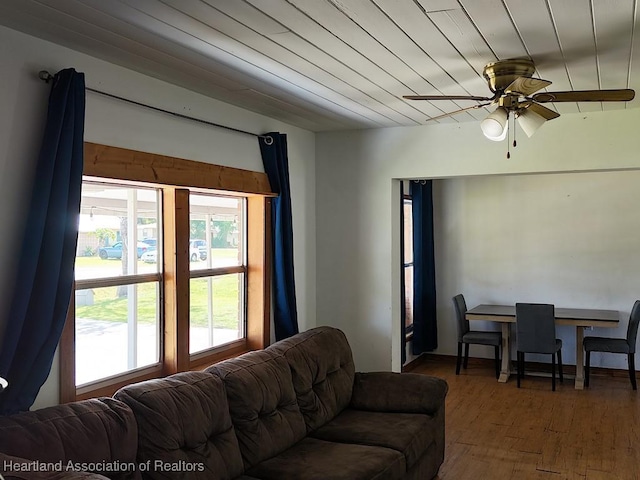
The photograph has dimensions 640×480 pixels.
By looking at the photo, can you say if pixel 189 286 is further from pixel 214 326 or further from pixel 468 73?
pixel 468 73

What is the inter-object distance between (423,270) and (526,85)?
4.16 metres

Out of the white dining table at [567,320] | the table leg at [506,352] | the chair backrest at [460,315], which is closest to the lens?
the white dining table at [567,320]

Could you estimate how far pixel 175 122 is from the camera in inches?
144

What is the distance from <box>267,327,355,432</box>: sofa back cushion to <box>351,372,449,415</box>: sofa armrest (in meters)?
0.09

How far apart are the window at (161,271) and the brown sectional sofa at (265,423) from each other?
59cm

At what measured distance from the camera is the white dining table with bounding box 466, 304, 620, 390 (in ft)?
19.6

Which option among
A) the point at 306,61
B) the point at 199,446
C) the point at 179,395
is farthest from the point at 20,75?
the point at 199,446

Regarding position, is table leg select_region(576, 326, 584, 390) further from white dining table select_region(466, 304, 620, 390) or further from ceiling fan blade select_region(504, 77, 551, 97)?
ceiling fan blade select_region(504, 77, 551, 97)

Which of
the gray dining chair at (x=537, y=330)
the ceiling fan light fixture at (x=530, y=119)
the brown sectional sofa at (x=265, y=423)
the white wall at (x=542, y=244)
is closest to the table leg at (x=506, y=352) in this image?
the gray dining chair at (x=537, y=330)

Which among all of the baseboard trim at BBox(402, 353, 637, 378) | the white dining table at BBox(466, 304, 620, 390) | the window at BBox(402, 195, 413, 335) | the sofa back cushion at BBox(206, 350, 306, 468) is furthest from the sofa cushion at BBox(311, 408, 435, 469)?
the window at BBox(402, 195, 413, 335)

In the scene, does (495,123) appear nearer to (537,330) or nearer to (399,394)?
(399,394)

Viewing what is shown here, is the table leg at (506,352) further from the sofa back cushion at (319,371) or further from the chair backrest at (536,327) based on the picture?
the sofa back cushion at (319,371)

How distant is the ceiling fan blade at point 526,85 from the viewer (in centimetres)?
294

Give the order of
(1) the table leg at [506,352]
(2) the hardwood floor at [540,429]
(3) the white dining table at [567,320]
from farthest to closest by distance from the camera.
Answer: (1) the table leg at [506,352], (3) the white dining table at [567,320], (2) the hardwood floor at [540,429]
